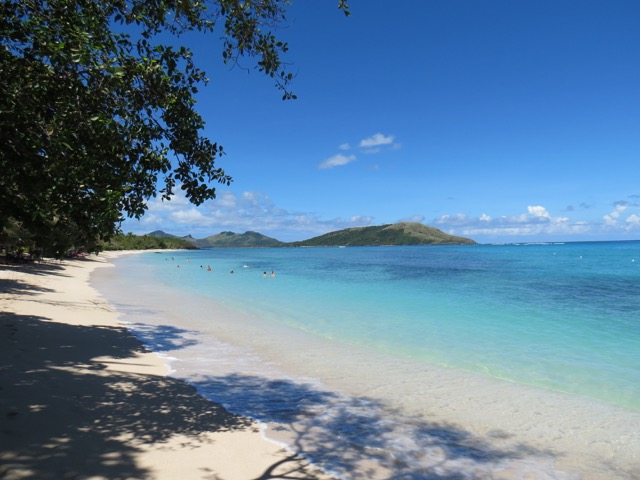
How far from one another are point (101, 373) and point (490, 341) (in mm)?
13046

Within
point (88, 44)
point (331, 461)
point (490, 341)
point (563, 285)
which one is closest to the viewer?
point (88, 44)

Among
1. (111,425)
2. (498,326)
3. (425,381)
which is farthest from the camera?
(498,326)

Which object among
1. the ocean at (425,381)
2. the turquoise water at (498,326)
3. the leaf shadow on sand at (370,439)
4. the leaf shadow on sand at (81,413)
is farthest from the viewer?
the turquoise water at (498,326)

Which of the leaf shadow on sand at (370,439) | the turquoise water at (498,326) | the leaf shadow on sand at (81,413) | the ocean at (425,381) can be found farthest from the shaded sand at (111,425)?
the turquoise water at (498,326)

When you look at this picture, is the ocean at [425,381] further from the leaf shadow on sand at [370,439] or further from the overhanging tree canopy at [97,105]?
the overhanging tree canopy at [97,105]

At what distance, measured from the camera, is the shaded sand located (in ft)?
16.0


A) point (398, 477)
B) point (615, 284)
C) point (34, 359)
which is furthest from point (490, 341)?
point (615, 284)

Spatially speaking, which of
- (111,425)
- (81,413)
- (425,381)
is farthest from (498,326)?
(81,413)

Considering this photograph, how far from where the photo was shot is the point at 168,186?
24.6 ft

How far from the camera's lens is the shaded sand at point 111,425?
4883 millimetres

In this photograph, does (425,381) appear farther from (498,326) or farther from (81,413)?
(498,326)

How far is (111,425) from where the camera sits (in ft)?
19.6

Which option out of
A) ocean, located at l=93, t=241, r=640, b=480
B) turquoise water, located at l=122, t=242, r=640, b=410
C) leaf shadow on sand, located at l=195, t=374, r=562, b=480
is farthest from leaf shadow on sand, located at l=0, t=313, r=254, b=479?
turquoise water, located at l=122, t=242, r=640, b=410

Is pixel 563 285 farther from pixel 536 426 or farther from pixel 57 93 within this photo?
pixel 57 93
